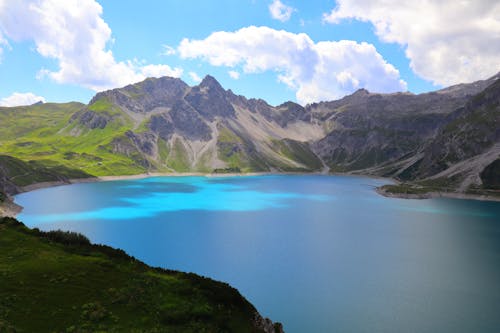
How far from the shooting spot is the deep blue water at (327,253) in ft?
189

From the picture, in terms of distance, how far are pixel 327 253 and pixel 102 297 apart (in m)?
70.5

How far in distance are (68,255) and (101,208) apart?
4953 inches

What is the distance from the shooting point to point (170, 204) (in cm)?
17850

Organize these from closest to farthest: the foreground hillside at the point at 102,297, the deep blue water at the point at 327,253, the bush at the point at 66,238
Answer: the foreground hillside at the point at 102,297 < the bush at the point at 66,238 < the deep blue water at the point at 327,253

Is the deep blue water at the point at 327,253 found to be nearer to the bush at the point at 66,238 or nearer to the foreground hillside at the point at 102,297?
the foreground hillside at the point at 102,297

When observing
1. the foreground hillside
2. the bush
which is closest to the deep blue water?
the foreground hillside

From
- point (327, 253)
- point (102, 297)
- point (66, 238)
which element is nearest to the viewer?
point (102, 297)

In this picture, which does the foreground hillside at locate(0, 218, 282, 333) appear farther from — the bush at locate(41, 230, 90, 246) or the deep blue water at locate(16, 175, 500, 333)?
the deep blue water at locate(16, 175, 500, 333)

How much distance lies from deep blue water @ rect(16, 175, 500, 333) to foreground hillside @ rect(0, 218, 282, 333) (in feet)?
63.4

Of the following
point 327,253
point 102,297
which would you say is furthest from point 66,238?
point 327,253

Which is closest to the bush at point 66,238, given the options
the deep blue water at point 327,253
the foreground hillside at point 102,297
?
the foreground hillside at point 102,297

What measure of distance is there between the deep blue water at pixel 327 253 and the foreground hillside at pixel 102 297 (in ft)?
63.4

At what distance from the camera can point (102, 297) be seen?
114 feet

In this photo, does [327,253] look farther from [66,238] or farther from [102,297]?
[102,297]
